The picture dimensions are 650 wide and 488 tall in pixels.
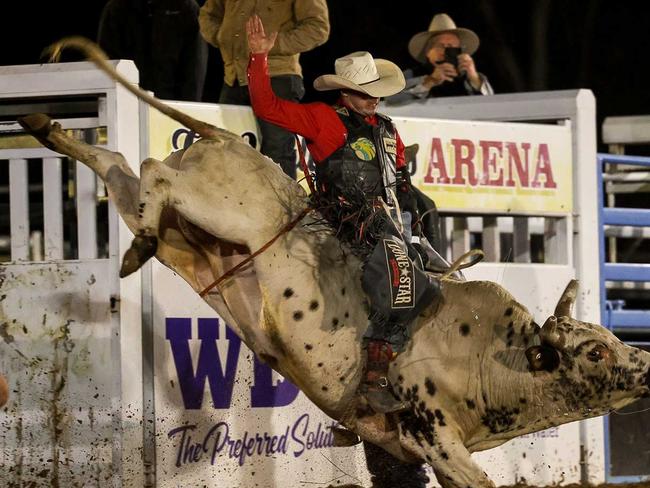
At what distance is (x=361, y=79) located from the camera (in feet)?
18.6

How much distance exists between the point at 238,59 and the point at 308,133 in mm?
1575

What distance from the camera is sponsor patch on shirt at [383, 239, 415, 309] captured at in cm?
539

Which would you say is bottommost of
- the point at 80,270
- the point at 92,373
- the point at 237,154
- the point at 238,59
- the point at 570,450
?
the point at 570,450

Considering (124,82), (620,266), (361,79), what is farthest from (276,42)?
(620,266)

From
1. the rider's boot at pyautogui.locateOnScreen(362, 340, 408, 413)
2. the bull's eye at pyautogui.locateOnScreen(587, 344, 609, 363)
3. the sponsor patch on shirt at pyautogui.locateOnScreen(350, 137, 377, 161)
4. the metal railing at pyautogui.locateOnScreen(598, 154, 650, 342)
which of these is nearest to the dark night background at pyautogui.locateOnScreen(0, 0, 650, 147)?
the metal railing at pyautogui.locateOnScreen(598, 154, 650, 342)

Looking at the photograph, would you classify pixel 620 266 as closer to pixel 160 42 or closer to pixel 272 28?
pixel 272 28

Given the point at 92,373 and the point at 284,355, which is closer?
the point at 284,355

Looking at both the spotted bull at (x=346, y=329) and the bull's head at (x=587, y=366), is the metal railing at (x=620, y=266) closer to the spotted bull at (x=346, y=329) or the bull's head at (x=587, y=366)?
the spotted bull at (x=346, y=329)

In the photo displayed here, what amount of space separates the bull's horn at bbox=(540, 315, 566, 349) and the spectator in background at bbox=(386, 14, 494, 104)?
3039mm

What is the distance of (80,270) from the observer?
20.9 ft

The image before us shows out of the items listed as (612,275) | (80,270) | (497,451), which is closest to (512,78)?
(612,275)

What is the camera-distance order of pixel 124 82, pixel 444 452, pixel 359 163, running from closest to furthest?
pixel 124 82 < pixel 444 452 < pixel 359 163

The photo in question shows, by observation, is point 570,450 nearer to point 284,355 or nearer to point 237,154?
point 284,355

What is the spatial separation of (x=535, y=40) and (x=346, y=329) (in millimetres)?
8648
